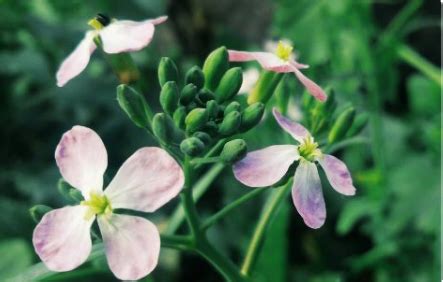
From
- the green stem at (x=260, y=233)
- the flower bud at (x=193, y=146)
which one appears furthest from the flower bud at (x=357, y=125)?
the flower bud at (x=193, y=146)

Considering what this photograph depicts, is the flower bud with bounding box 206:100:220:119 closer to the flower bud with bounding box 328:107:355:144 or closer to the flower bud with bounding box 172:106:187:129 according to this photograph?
the flower bud with bounding box 172:106:187:129

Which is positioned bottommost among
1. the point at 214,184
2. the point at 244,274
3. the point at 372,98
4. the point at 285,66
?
the point at 214,184

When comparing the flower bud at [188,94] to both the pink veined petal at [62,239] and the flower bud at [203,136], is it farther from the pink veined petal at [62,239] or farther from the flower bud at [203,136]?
the pink veined petal at [62,239]

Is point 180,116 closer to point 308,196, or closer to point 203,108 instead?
point 203,108

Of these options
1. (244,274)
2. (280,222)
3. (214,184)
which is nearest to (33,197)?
(214,184)

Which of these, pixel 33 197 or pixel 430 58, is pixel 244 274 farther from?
pixel 430 58

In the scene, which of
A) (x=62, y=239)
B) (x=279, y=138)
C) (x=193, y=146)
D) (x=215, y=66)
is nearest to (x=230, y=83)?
(x=215, y=66)
